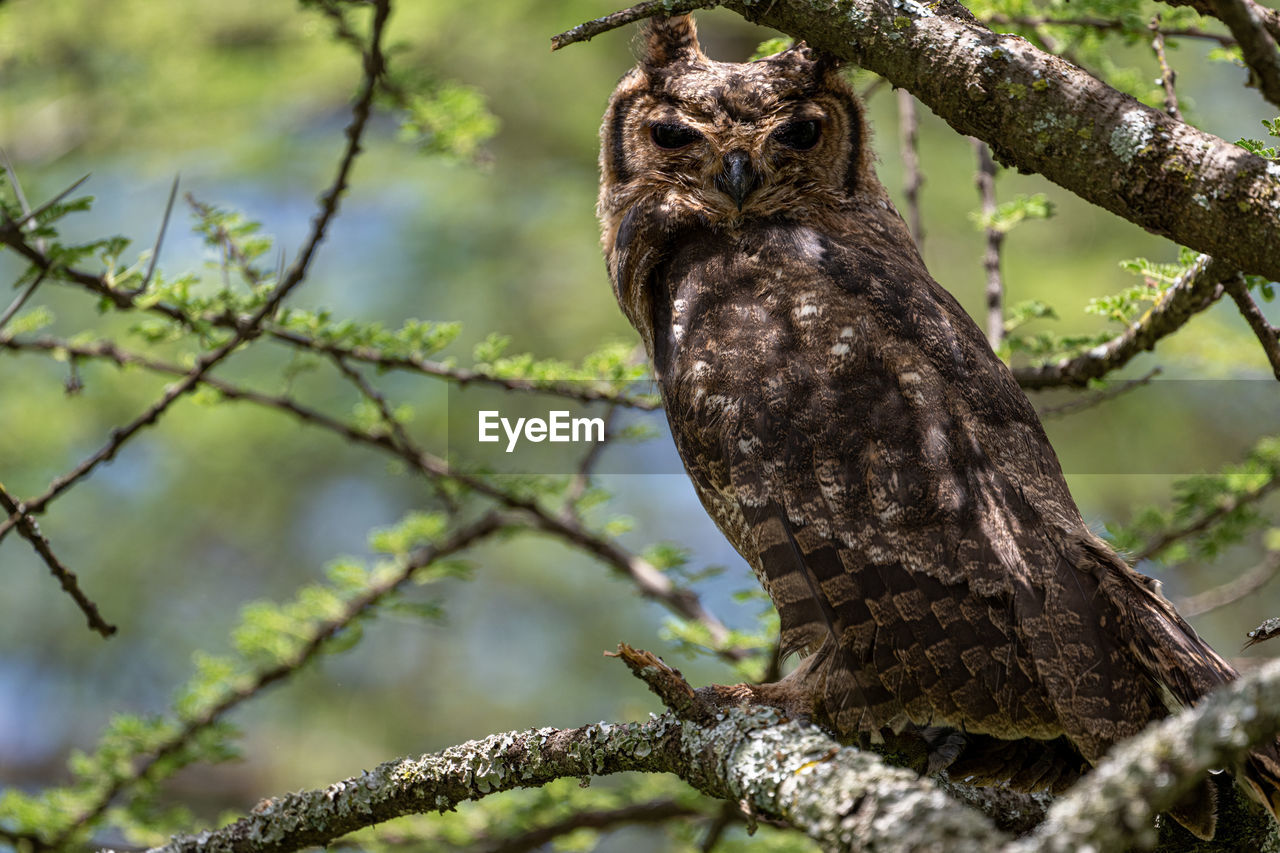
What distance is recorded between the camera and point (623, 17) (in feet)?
5.52

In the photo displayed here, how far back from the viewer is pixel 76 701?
798 cm

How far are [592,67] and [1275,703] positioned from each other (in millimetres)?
7736

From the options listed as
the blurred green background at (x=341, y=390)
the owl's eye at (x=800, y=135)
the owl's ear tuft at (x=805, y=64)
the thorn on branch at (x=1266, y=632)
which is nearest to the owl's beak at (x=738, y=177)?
the owl's eye at (x=800, y=135)

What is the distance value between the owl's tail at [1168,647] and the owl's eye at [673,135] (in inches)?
65.1

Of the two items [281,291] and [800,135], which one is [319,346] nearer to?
[281,291]

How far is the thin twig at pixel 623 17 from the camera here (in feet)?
5.52

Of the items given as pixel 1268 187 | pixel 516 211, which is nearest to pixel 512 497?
pixel 1268 187

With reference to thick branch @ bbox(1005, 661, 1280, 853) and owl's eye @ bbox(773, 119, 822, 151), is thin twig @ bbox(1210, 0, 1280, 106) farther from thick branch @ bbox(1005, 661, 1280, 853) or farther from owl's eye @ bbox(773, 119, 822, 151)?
owl's eye @ bbox(773, 119, 822, 151)

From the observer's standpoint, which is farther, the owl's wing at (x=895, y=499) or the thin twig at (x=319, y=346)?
the thin twig at (x=319, y=346)

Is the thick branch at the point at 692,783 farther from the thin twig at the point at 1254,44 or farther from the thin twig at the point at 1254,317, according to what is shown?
the thin twig at the point at 1254,317

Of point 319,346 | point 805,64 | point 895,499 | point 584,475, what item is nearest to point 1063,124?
point 895,499

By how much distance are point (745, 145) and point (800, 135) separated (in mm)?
184

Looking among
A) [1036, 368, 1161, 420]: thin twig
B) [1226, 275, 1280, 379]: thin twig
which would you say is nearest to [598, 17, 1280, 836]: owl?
[1226, 275, 1280, 379]: thin twig

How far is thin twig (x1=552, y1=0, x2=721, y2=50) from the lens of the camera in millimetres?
1684
